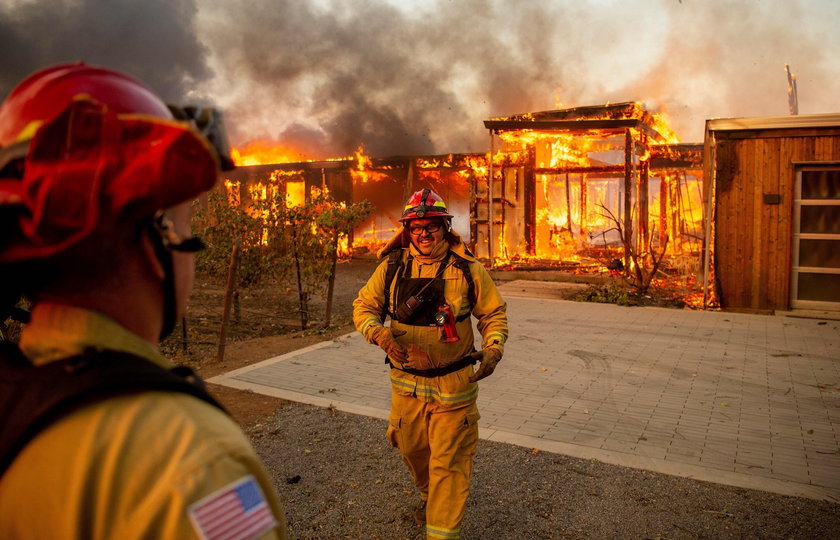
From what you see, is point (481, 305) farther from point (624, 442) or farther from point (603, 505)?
point (624, 442)

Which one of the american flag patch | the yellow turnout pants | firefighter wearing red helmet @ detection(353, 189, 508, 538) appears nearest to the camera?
the american flag patch

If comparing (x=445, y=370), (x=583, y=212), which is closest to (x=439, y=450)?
(x=445, y=370)

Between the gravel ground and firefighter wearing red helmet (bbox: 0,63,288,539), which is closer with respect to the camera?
firefighter wearing red helmet (bbox: 0,63,288,539)

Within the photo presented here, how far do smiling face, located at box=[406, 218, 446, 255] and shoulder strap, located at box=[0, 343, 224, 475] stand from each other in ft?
8.86

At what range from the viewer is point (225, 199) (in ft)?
32.5

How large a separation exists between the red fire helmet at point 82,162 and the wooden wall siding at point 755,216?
12.0 meters

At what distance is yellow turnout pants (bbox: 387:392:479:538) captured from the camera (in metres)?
3.13

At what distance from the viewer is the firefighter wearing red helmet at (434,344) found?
3.24 m

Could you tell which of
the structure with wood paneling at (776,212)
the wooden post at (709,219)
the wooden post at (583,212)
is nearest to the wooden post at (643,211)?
the wooden post at (709,219)

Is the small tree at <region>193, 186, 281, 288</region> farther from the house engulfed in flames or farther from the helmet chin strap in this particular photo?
the helmet chin strap

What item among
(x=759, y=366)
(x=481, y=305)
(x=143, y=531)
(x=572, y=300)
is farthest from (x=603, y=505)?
(x=572, y=300)

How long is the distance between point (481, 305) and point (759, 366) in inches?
210

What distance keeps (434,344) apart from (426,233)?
679mm

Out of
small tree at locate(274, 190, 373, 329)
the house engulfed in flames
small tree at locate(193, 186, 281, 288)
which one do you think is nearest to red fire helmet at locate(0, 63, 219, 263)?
small tree at locate(274, 190, 373, 329)
